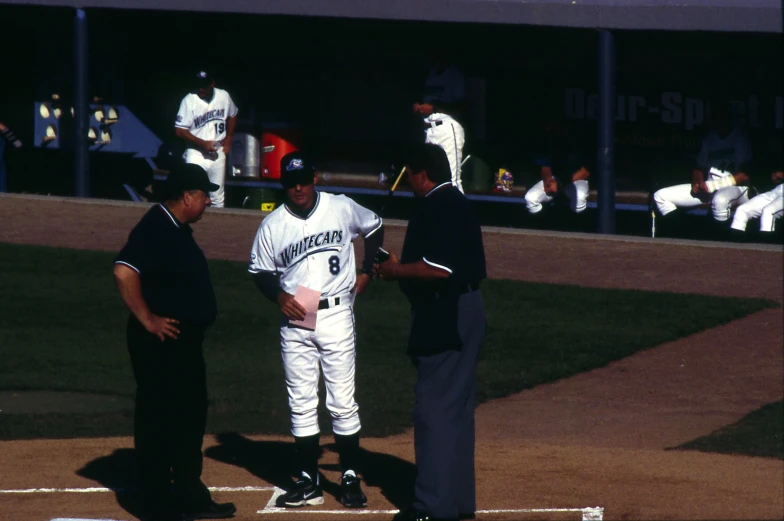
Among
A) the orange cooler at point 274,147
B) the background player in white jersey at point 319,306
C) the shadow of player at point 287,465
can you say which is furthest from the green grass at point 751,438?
the orange cooler at point 274,147

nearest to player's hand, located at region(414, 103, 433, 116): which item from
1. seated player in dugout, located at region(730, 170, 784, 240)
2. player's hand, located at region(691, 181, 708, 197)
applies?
player's hand, located at region(691, 181, 708, 197)

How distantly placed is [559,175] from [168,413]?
30.7 feet

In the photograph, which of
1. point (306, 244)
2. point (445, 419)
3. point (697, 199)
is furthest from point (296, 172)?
point (697, 199)

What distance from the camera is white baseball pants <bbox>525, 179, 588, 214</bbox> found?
47.3 ft

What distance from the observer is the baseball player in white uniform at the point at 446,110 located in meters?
14.6

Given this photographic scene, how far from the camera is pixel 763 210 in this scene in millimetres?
13133

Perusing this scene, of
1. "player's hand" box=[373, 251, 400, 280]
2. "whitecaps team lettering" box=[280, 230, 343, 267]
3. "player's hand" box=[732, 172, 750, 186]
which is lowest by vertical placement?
"player's hand" box=[373, 251, 400, 280]

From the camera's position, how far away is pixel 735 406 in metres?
8.62

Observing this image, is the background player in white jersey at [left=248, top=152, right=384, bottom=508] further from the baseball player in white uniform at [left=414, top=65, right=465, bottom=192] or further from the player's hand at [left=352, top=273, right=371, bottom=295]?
the baseball player in white uniform at [left=414, top=65, right=465, bottom=192]

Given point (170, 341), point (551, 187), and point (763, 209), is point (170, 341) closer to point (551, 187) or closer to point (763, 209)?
point (763, 209)

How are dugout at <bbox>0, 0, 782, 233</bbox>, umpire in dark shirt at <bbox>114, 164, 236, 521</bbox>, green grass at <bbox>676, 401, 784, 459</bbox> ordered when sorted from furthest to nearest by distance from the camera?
dugout at <bbox>0, 0, 782, 233</bbox>
green grass at <bbox>676, 401, 784, 459</bbox>
umpire in dark shirt at <bbox>114, 164, 236, 521</bbox>

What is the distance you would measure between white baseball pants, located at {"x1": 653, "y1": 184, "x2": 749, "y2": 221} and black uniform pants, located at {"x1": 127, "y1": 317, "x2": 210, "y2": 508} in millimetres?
8367

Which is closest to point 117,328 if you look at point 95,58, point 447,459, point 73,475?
point 73,475

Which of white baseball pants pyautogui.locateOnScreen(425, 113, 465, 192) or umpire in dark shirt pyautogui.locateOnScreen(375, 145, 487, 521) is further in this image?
white baseball pants pyautogui.locateOnScreen(425, 113, 465, 192)
